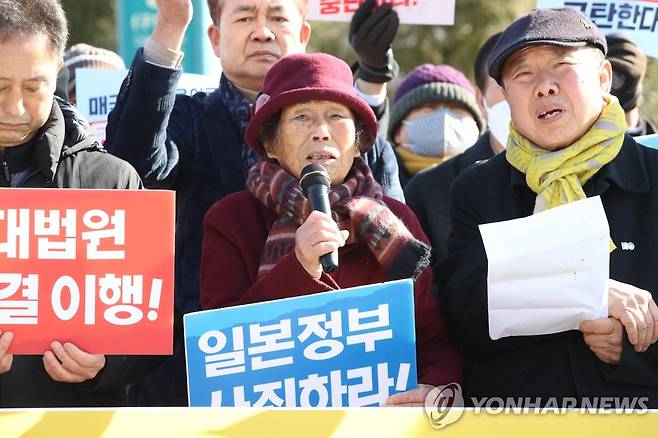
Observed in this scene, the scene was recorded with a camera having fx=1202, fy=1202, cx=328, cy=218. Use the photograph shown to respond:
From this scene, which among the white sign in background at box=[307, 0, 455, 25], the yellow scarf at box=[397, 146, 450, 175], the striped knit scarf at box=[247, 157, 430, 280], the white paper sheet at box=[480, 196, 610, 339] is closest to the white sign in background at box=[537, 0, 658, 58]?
the white sign in background at box=[307, 0, 455, 25]

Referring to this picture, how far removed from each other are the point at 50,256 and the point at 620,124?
1717 millimetres

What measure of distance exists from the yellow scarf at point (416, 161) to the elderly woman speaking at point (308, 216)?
2.28 metres

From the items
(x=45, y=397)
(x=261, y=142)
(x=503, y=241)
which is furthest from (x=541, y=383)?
(x=45, y=397)

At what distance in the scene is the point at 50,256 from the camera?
3.05 metres

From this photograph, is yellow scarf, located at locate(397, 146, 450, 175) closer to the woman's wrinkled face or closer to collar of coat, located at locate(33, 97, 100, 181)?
the woman's wrinkled face

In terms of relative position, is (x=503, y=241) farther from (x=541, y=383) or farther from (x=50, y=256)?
(x=50, y=256)

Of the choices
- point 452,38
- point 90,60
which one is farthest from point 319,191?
point 452,38

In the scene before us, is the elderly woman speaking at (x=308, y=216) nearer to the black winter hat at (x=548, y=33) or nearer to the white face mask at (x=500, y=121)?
the black winter hat at (x=548, y=33)

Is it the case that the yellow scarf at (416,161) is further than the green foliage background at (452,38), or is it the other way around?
the green foliage background at (452,38)

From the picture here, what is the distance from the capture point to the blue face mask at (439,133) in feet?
19.7

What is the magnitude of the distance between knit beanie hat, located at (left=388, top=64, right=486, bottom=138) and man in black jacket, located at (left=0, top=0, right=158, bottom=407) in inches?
113

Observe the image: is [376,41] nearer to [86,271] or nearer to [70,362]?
[86,271]

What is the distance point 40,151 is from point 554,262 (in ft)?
4.81

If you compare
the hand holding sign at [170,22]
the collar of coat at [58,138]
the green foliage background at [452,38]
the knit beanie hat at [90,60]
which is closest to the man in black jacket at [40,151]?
the collar of coat at [58,138]
